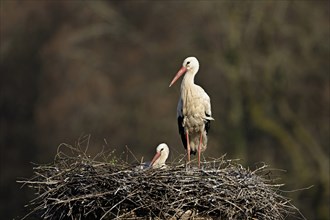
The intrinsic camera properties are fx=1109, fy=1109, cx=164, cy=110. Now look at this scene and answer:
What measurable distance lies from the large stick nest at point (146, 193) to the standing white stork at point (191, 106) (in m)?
1.68

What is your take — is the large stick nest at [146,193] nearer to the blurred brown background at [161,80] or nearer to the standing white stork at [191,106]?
the standing white stork at [191,106]

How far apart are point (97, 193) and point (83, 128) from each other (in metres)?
12.2

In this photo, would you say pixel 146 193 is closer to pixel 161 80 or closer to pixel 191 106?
pixel 191 106

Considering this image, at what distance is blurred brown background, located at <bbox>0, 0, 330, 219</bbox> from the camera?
794 inches

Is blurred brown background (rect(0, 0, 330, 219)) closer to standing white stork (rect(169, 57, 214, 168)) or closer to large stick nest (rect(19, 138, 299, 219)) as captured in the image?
standing white stork (rect(169, 57, 214, 168))

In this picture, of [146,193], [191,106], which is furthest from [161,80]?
[146,193]

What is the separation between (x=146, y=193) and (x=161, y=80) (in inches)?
484

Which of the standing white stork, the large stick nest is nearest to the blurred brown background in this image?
the standing white stork

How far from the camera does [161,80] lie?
21.1 meters

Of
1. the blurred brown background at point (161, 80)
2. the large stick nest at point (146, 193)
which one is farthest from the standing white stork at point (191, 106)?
the blurred brown background at point (161, 80)

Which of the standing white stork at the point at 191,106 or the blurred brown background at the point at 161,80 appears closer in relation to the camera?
the standing white stork at the point at 191,106

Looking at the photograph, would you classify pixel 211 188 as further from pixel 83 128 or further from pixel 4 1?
pixel 4 1

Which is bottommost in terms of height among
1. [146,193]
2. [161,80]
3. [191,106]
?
[146,193]

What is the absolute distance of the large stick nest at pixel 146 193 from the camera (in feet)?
29.1
